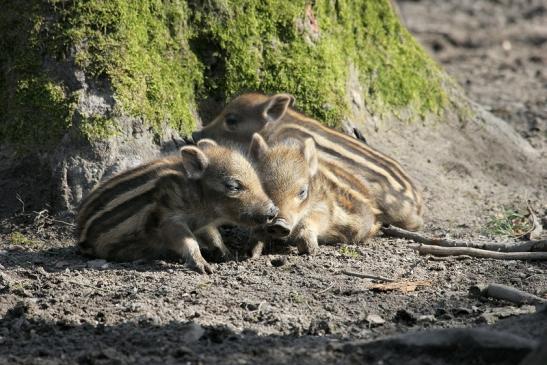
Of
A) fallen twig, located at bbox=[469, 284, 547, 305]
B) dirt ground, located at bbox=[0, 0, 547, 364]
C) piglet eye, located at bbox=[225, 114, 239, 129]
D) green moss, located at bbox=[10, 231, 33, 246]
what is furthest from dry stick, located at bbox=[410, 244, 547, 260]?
green moss, located at bbox=[10, 231, 33, 246]

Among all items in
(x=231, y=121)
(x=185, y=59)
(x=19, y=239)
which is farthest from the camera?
(x=231, y=121)

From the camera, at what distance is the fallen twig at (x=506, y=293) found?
5.26m

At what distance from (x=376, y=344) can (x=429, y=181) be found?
14.3ft

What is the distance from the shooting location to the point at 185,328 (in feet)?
15.8

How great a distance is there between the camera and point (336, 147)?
762 centimetres

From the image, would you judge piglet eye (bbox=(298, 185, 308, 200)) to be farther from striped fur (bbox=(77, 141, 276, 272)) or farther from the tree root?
the tree root

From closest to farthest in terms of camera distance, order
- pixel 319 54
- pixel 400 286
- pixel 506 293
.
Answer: pixel 506 293 < pixel 400 286 < pixel 319 54

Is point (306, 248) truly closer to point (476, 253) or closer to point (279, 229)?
point (279, 229)

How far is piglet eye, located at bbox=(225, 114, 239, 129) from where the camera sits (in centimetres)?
815

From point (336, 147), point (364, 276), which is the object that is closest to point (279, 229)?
point (364, 276)

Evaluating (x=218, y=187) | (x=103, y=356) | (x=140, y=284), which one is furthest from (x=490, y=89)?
(x=103, y=356)

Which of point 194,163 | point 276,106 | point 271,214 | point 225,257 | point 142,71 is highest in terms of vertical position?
point 142,71

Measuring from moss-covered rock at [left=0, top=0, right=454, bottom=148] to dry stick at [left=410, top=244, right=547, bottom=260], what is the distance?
2278mm

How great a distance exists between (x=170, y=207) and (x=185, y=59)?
168 cm
